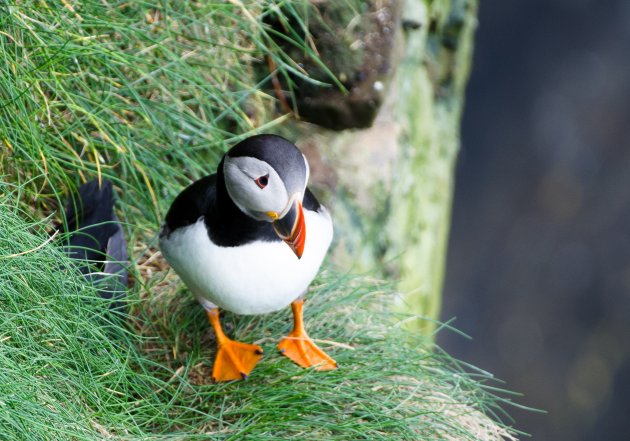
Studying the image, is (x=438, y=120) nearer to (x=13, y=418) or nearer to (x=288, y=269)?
(x=288, y=269)

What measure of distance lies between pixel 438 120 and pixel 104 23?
2.22 m

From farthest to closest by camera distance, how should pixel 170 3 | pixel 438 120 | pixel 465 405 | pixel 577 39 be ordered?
pixel 577 39 → pixel 438 120 → pixel 170 3 → pixel 465 405

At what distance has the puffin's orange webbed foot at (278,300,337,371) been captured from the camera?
2.38m

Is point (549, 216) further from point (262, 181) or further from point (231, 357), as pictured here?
point (262, 181)

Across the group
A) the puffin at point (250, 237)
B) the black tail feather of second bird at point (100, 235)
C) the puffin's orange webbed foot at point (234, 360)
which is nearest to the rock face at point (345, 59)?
the black tail feather of second bird at point (100, 235)

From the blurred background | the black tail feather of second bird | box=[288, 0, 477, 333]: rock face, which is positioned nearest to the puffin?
the black tail feather of second bird

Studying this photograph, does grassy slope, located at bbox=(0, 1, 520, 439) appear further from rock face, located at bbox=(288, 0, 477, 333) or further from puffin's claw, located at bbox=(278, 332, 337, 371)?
rock face, located at bbox=(288, 0, 477, 333)

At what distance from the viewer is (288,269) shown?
2.18 metres

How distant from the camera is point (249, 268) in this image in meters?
2.17

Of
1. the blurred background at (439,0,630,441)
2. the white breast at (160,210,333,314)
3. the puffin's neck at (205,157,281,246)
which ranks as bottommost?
the blurred background at (439,0,630,441)

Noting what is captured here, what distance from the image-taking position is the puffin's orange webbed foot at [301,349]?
7.80 ft

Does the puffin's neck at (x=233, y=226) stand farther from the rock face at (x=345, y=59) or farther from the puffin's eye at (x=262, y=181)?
the rock face at (x=345, y=59)

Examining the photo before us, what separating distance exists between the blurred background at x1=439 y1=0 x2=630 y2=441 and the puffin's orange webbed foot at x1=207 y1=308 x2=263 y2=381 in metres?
5.51

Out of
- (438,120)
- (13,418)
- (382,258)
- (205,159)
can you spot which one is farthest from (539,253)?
(13,418)
